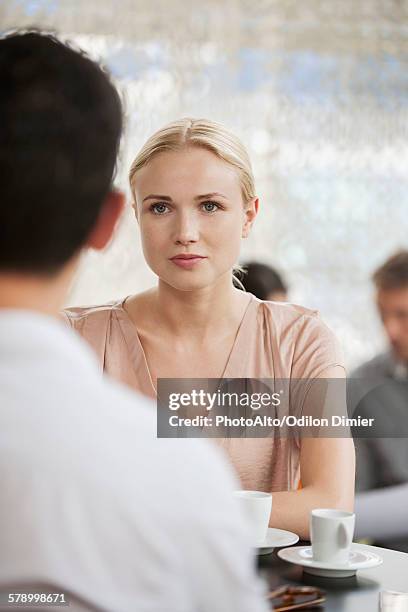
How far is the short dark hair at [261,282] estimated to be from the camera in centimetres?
257

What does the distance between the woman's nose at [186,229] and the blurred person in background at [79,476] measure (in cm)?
93

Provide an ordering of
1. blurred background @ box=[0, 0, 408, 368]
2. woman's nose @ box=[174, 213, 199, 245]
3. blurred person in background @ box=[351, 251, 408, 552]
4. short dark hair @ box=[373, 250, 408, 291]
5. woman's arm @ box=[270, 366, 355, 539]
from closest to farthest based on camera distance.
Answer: woman's arm @ box=[270, 366, 355, 539] < woman's nose @ box=[174, 213, 199, 245] < blurred person in background @ box=[351, 251, 408, 552] < short dark hair @ box=[373, 250, 408, 291] < blurred background @ box=[0, 0, 408, 368]

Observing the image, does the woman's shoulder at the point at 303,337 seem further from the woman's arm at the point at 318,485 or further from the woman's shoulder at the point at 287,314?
the woman's arm at the point at 318,485

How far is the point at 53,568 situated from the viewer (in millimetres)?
441

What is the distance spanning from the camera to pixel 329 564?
98 centimetres

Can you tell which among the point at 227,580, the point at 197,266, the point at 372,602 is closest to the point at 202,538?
the point at 227,580

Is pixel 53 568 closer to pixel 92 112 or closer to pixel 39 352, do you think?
pixel 39 352

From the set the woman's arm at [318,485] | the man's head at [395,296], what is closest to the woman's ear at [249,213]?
the woman's arm at [318,485]

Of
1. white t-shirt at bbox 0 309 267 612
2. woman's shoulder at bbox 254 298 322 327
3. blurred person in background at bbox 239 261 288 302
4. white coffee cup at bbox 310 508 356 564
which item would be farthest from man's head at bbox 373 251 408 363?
white t-shirt at bbox 0 309 267 612

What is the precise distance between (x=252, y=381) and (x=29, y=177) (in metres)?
1.07

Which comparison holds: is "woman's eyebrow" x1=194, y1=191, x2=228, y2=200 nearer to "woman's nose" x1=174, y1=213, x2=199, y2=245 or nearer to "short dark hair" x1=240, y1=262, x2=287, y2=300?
"woman's nose" x1=174, y1=213, x2=199, y2=245

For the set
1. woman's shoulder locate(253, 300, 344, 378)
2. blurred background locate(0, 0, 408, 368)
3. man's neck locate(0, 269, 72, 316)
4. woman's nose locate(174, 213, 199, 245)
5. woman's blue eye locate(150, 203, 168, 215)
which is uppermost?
blurred background locate(0, 0, 408, 368)

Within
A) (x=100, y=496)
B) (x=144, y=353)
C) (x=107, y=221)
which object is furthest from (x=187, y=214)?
(x=100, y=496)

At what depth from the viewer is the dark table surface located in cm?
88
